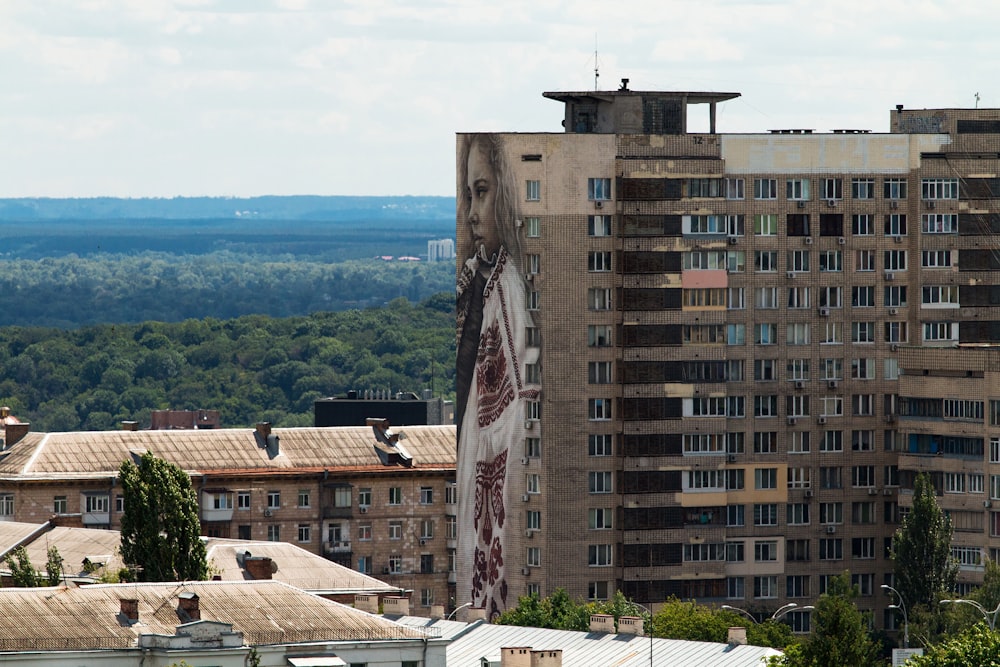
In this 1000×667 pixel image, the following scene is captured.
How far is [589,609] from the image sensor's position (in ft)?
593

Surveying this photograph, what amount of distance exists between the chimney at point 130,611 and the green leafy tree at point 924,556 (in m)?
80.5

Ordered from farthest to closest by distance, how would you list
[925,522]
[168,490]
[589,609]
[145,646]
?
[925,522]
[589,609]
[168,490]
[145,646]

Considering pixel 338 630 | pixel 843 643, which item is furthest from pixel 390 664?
pixel 843 643

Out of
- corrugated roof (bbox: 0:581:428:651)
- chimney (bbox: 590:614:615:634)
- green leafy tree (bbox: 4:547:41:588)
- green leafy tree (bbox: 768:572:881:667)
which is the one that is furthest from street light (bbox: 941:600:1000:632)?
green leafy tree (bbox: 4:547:41:588)

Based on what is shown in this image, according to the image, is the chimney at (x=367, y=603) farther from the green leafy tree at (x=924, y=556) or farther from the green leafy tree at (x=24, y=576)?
the green leafy tree at (x=924, y=556)

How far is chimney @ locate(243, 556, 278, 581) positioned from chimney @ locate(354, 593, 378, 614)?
4476mm

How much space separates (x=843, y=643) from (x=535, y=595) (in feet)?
209

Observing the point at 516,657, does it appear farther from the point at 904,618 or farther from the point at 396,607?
the point at 904,618

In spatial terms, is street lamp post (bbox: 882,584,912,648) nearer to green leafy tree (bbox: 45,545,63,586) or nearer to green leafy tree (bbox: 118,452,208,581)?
green leafy tree (bbox: 118,452,208,581)

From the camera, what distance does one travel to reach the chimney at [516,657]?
130625 mm

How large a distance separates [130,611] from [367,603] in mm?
43625

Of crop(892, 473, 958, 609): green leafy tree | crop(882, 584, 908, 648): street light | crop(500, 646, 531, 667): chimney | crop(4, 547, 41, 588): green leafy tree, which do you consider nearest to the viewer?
crop(500, 646, 531, 667): chimney

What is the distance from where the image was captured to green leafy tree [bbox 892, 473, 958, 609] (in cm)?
19275

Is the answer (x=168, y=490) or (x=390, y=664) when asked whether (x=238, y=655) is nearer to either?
(x=390, y=664)
